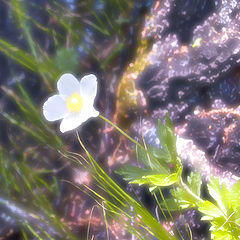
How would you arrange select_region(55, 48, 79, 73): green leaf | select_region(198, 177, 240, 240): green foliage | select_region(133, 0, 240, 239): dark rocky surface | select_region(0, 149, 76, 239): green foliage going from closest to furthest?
1. select_region(198, 177, 240, 240): green foliage
2. select_region(133, 0, 240, 239): dark rocky surface
3. select_region(0, 149, 76, 239): green foliage
4. select_region(55, 48, 79, 73): green leaf

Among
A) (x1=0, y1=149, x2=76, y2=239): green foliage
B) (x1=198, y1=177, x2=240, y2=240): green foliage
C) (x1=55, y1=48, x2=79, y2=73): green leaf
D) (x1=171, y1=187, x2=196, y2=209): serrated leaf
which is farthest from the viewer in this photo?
(x1=55, y1=48, x2=79, y2=73): green leaf

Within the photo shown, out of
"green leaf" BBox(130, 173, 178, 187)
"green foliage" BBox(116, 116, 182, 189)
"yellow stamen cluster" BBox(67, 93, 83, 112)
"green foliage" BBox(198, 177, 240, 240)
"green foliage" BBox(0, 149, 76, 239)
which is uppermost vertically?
"yellow stamen cluster" BBox(67, 93, 83, 112)

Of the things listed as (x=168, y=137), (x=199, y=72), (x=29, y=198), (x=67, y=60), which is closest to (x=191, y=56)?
(x=199, y=72)

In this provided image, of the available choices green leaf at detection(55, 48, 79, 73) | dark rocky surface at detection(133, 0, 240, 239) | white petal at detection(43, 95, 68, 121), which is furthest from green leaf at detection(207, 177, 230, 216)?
green leaf at detection(55, 48, 79, 73)

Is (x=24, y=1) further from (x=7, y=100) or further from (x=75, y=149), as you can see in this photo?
(x=75, y=149)

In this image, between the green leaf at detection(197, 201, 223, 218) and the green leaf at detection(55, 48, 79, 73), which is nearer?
the green leaf at detection(197, 201, 223, 218)

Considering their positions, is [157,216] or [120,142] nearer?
[157,216]

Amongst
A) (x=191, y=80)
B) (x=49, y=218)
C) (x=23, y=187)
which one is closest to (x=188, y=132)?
(x=191, y=80)

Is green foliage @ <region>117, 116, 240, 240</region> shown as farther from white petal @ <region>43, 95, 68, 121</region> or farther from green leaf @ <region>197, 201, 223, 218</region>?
white petal @ <region>43, 95, 68, 121</region>
